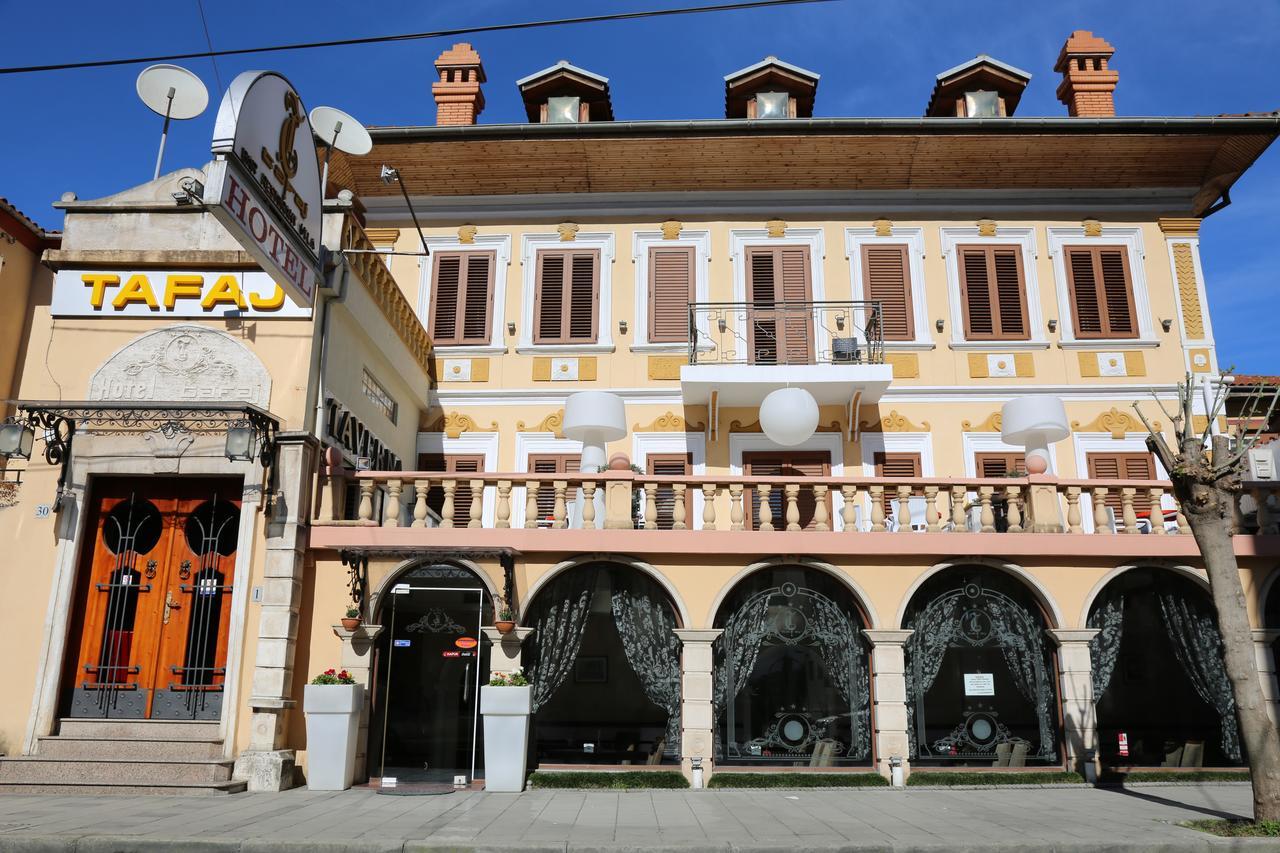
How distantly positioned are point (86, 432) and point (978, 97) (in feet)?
47.2

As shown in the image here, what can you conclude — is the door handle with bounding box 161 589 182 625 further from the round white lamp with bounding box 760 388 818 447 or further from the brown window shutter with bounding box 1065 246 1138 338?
the brown window shutter with bounding box 1065 246 1138 338

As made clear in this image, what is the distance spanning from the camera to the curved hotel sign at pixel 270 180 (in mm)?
8852

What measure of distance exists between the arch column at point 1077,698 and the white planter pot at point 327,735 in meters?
8.04

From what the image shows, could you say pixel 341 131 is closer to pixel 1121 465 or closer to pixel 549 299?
pixel 549 299

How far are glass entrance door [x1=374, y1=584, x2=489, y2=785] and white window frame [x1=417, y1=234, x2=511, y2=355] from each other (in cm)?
536

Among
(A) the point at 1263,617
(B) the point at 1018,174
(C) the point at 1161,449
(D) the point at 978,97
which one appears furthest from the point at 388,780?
(D) the point at 978,97

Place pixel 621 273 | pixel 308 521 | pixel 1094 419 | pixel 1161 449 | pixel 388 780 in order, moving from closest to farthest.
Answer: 1. pixel 1161 449
2. pixel 388 780
3. pixel 308 521
4. pixel 1094 419
5. pixel 621 273

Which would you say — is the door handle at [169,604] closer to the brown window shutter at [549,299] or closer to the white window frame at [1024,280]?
the brown window shutter at [549,299]

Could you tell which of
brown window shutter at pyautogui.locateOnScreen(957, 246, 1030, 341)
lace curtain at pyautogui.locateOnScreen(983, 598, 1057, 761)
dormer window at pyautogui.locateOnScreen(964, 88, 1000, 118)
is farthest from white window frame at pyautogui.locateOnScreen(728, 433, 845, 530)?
dormer window at pyautogui.locateOnScreen(964, 88, 1000, 118)

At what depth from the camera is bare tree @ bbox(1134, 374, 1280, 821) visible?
27.3 feet

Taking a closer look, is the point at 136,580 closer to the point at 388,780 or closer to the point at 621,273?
the point at 388,780

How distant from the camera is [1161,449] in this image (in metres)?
9.40

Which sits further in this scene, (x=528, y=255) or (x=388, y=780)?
(x=528, y=255)

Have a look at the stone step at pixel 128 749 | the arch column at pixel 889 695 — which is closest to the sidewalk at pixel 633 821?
the arch column at pixel 889 695
